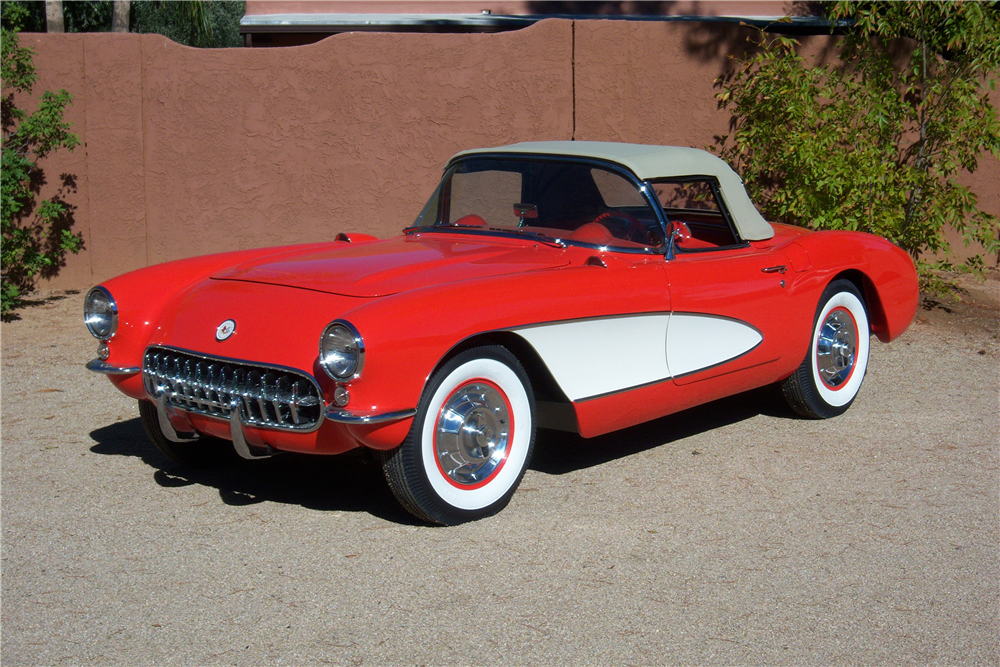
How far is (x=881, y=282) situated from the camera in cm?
561

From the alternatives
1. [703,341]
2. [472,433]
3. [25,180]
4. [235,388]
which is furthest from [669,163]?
[25,180]

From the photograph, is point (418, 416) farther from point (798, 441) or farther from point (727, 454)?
point (798, 441)

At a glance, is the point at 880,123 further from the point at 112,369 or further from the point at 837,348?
the point at 112,369

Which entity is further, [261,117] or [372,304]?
[261,117]

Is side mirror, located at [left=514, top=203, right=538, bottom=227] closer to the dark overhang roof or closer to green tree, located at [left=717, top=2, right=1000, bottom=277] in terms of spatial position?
green tree, located at [left=717, top=2, right=1000, bottom=277]

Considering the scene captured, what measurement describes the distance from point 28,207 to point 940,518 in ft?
25.1

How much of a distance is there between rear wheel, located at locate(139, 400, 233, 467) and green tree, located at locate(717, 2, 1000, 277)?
505 centimetres

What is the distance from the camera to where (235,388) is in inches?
144

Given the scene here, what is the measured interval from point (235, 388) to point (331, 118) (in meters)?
5.62

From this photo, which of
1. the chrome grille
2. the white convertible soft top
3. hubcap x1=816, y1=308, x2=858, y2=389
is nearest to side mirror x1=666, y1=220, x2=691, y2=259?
the white convertible soft top

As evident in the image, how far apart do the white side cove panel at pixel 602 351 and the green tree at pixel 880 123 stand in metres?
3.87

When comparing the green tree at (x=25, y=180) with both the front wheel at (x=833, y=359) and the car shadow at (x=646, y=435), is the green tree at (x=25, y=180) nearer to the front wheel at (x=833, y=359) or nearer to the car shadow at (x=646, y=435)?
the car shadow at (x=646, y=435)

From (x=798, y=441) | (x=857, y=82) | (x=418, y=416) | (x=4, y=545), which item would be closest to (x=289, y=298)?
(x=418, y=416)

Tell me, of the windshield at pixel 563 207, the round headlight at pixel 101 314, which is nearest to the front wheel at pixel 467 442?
the windshield at pixel 563 207
